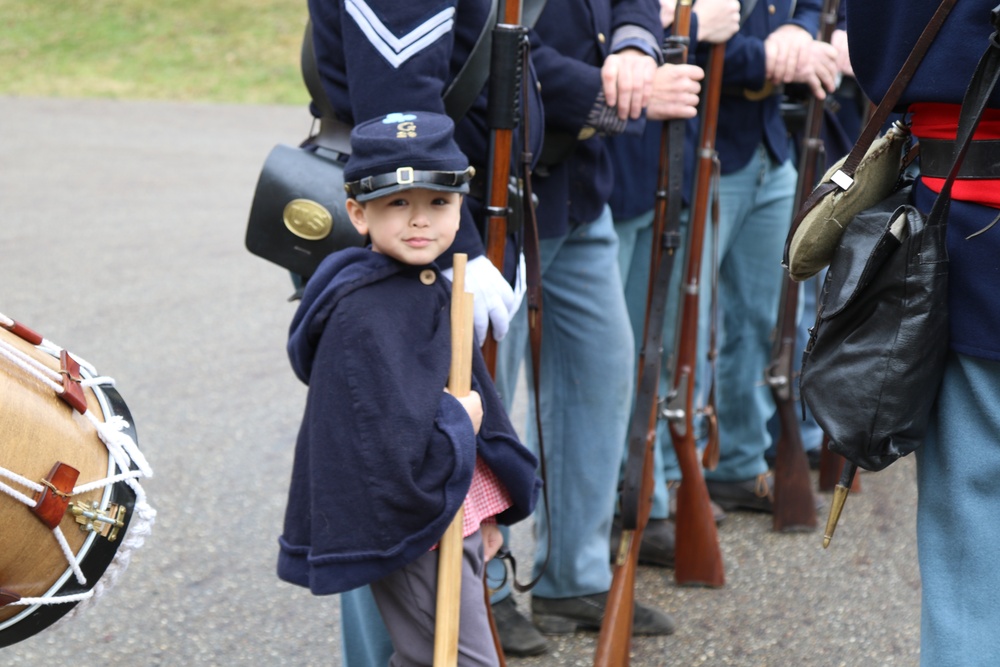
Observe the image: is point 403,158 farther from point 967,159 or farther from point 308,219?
point 967,159

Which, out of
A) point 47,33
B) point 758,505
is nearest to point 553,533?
point 758,505

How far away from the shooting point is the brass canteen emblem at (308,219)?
8.29 ft

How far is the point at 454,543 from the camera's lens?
2.24 m

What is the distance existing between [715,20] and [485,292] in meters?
1.41

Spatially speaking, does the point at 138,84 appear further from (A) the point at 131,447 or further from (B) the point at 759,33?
(A) the point at 131,447

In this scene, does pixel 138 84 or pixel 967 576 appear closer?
pixel 967 576

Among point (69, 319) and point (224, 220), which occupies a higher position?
point (69, 319)

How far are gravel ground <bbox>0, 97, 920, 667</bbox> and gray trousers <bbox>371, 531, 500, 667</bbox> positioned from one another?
34.0 inches

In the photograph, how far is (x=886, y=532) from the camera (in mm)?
4070

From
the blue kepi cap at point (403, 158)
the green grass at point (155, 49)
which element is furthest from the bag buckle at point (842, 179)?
the green grass at point (155, 49)

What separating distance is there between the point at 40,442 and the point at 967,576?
139cm

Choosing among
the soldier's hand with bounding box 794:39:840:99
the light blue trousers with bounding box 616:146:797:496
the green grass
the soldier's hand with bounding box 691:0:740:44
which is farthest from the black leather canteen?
the green grass

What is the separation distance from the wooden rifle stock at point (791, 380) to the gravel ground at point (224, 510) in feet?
0.34

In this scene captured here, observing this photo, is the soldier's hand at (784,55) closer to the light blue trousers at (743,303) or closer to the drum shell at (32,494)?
the light blue trousers at (743,303)
